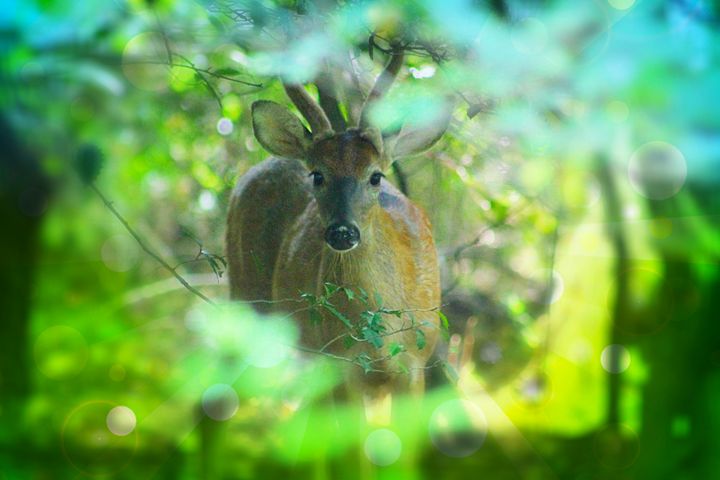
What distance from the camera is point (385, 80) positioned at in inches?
35.5

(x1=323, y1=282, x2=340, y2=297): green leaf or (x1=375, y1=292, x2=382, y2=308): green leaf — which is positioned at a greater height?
(x1=323, y1=282, x2=340, y2=297): green leaf

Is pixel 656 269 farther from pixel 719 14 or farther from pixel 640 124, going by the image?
pixel 719 14

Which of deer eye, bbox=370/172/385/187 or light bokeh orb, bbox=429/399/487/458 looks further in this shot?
light bokeh orb, bbox=429/399/487/458

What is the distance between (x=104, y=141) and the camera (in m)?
0.96

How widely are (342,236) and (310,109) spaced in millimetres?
173

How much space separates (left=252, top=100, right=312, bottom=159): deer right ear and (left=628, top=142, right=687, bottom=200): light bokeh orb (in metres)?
0.48

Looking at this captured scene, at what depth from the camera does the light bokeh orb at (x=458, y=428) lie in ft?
3.29

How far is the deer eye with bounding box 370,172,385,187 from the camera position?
2.88 ft

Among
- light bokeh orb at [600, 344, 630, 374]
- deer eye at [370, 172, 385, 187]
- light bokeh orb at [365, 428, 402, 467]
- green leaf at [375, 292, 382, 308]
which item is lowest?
light bokeh orb at [365, 428, 402, 467]

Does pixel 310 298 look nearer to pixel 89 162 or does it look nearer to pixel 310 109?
pixel 310 109

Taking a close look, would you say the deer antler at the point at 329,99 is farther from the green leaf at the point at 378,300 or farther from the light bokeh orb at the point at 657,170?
the light bokeh orb at the point at 657,170

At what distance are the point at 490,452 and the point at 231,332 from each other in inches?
16.6

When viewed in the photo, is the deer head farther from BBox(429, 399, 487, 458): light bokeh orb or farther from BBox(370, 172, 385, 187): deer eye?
BBox(429, 399, 487, 458): light bokeh orb

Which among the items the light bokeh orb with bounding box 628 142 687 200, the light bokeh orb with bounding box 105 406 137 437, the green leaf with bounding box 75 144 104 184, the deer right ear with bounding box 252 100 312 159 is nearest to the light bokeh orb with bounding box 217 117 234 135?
the deer right ear with bounding box 252 100 312 159
